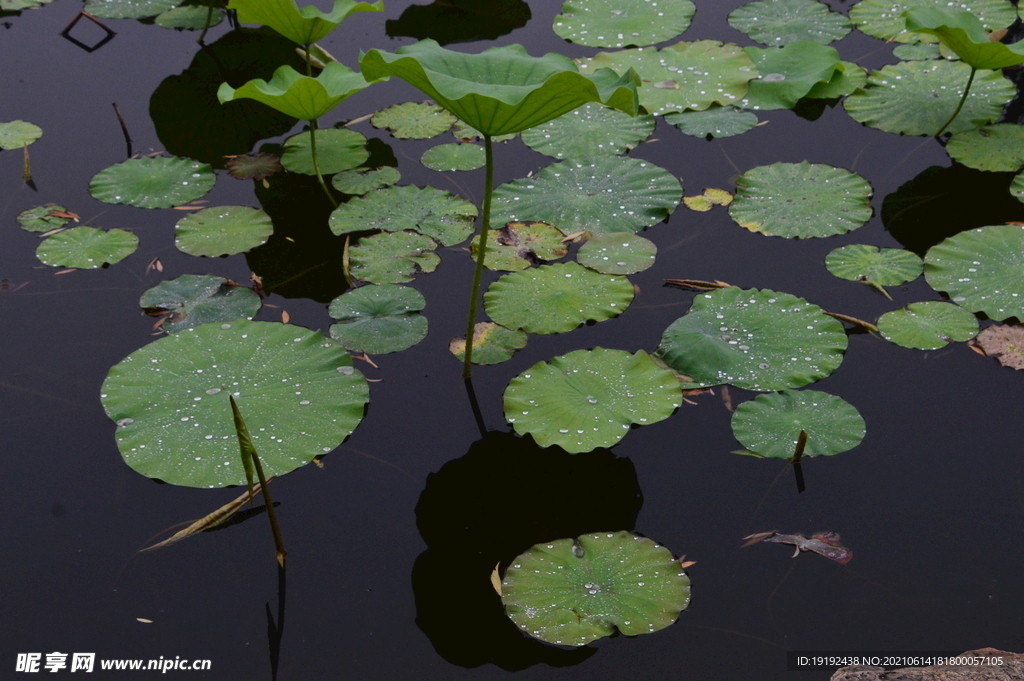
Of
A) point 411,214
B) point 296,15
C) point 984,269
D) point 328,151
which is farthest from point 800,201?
point 296,15

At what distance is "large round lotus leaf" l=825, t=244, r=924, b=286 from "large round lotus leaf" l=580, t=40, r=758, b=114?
111cm

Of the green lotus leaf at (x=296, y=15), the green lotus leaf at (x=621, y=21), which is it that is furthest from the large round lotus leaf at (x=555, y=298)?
the green lotus leaf at (x=621, y=21)

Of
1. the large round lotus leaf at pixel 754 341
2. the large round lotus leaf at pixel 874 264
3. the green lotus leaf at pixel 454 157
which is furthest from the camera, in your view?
the green lotus leaf at pixel 454 157

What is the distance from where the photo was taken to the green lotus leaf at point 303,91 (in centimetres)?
260

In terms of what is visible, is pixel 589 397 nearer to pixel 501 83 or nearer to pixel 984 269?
pixel 501 83

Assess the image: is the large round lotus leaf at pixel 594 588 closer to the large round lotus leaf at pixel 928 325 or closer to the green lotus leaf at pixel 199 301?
the large round lotus leaf at pixel 928 325

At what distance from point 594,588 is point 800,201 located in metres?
1.86

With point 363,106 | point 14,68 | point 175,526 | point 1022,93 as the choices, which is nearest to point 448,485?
point 175,526

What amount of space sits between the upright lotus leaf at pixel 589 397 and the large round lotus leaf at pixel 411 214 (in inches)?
32.4

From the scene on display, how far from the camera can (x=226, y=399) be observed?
7.65ft

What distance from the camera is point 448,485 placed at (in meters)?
2.19

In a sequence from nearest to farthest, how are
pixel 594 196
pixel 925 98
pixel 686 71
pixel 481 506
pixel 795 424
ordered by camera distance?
pixel 481 506
pixel 795 424
pixel 594 196
pixel 925 98
pixel 686 71

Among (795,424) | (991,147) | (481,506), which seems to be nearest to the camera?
(481,506)

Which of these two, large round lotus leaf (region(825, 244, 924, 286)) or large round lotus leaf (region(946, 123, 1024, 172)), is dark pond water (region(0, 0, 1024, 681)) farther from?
large round lotus leaf (region(946, 123, 1024, 172))
